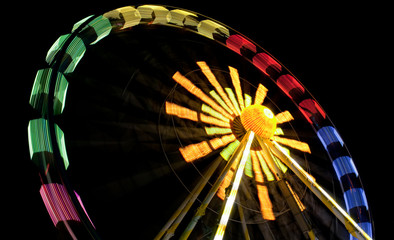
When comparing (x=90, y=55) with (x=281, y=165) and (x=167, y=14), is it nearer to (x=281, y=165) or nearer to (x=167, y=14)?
(x=167, y=14)

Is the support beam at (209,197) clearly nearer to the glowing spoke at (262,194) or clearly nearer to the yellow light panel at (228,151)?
the yellow light panel at (228,151)

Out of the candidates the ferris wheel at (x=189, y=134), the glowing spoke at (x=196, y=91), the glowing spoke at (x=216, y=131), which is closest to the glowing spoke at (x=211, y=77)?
the ferris wheel at (x=189, y=134)

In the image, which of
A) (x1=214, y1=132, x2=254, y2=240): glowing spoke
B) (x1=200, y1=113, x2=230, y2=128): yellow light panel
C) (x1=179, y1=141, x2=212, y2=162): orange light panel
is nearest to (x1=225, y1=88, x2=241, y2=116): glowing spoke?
(x1=200, y1=113, x2=230, y2=128): yellow light panel

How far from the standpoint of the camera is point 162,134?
4.56 m

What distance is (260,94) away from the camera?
552 centimetres

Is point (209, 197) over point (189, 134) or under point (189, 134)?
under

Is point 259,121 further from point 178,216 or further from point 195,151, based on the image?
point 178,216

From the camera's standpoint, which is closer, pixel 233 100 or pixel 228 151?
pixel 228 151

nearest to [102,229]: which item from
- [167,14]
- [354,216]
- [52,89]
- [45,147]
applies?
[45,147]

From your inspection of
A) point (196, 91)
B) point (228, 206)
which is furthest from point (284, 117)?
point (228, 206)

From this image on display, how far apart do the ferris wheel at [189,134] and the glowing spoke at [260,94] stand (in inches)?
0.8

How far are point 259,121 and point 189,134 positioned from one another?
98cm

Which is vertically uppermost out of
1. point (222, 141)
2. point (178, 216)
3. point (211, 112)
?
point (211, 112)

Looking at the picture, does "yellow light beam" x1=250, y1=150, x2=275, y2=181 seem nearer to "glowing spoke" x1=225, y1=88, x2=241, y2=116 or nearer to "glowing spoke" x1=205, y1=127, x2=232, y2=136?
"glowing spoke" x1=205, y1=127, x2=232, y2=136
